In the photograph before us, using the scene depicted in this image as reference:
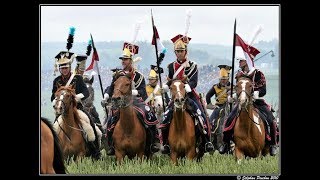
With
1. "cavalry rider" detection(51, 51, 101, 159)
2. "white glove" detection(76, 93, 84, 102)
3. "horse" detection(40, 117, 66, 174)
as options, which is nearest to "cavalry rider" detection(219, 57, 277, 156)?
"cavalry rider" detection(51, 51, 101, 159)

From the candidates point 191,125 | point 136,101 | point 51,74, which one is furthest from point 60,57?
point 191,125

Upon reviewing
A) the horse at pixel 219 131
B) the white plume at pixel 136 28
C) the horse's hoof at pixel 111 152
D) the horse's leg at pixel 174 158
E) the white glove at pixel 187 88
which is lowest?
the horse's leg at pixel 174 158

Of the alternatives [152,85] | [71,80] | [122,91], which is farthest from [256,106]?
[71,80]

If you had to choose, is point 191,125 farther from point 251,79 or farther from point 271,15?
point 271,15

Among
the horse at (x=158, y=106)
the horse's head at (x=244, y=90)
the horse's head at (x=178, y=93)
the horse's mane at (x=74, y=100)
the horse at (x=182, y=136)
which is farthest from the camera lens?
the horse at (x=158, y=106)

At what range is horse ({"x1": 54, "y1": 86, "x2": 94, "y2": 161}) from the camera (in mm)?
13102

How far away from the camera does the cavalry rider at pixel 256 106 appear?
13.4 meters

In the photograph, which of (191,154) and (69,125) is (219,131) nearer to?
(191,154)

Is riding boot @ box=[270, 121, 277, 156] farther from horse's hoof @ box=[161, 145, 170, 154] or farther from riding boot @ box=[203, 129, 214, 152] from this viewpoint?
horse's hoof @ box=[161, 145, 170, 154]

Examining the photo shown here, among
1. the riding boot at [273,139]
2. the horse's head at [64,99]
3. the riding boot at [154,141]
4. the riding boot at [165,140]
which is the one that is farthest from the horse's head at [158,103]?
the riding boot at [273,139]

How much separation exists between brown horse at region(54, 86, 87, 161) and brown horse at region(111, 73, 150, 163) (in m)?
0.51

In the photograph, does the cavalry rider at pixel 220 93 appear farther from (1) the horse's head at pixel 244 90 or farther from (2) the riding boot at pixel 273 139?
(2) the riding boot at pixel 273 139

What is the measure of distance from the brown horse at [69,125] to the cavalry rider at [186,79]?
1.18 m

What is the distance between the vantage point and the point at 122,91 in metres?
12.8
